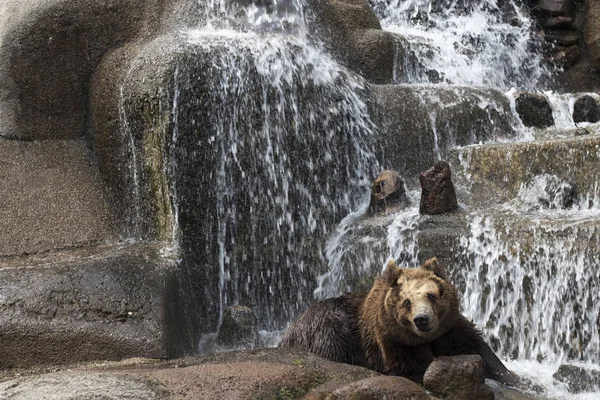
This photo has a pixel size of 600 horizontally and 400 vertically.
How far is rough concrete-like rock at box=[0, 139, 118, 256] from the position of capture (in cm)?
871

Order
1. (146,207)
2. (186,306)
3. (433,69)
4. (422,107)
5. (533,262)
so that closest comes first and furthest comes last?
(533,262) → (186,306) → (146,207) → (422,107) → (433,69)

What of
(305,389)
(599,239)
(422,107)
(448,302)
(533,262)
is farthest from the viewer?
(422,107)

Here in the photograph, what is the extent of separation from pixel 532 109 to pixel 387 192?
281cm

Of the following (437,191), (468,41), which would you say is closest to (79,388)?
(437,191)

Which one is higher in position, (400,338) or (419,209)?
(419,209)

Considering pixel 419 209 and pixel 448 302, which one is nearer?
pixel 448 302

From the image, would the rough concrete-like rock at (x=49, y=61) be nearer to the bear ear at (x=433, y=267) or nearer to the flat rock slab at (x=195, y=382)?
the flat rock slab at (x=195, y=382)

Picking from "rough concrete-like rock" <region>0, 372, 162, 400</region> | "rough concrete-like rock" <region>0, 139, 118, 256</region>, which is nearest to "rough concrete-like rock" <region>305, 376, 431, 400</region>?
"rough concrete-like rock" <region>0, 372, 162, 400</region>

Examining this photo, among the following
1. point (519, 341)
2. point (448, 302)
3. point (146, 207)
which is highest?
point (146, 207)

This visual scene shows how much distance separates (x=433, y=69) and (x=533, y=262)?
5.25m

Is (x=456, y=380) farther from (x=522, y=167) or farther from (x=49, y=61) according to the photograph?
(x=49, y=61)

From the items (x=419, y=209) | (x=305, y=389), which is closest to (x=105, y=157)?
(x=419, y=209)

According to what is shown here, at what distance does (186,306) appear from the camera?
838cm

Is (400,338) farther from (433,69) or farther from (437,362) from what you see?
(433,69)
